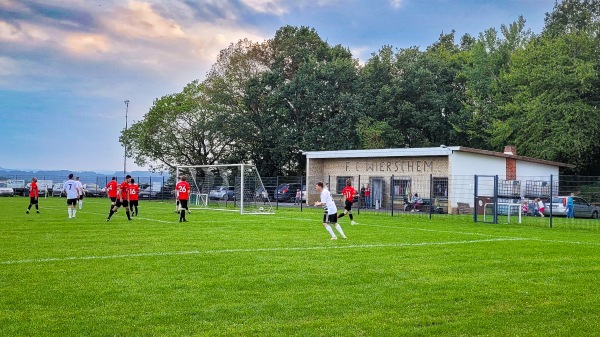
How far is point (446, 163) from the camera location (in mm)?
39500

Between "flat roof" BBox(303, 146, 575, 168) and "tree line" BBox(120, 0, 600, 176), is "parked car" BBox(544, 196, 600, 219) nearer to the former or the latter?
"flat roof" BBox(303, 146, 575, 168)

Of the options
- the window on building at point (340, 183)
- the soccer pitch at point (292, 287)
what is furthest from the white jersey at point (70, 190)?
the window on building at point (340, 183)

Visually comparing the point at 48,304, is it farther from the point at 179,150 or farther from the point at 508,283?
the point at 179,150

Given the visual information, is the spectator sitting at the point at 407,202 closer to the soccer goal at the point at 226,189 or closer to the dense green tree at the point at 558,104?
the soccer goal at the point at 226,189

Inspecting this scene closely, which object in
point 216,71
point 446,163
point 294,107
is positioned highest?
point 216,71

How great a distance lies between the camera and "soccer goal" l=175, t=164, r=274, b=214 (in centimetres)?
3562

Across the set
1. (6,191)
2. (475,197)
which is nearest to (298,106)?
(6,191)

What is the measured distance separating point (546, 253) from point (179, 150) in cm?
5231

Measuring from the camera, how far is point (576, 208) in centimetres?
3250

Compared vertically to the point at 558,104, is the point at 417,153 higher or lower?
lower

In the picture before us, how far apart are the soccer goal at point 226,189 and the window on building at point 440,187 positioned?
33.2 feet

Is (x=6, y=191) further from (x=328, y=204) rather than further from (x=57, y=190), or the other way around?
(x=328, y=204)

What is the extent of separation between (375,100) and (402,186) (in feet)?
60.6

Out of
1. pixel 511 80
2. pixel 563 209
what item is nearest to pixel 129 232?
pixel 563 209
